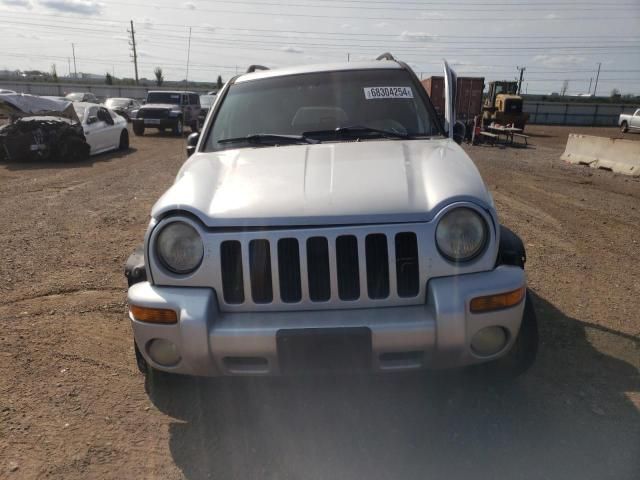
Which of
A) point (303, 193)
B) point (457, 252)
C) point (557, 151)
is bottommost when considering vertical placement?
point (557, 151)

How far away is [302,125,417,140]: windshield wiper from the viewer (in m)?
3.41

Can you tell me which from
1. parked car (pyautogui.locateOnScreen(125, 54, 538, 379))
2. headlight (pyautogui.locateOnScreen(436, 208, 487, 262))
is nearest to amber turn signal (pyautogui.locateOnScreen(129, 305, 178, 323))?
parked car (pyautogui.locateOnScreen(125, 54, 538, 379))

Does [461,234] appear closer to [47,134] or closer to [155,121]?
[47,134]

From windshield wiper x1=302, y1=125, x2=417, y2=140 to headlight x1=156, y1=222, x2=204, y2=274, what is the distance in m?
1.36

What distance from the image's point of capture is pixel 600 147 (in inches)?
521

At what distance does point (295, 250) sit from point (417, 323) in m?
0.65

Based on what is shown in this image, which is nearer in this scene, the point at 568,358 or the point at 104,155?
the point at 568,358

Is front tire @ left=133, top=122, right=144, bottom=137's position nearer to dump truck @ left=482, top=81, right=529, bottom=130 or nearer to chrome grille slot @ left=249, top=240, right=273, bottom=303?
dump truck @ left=482, top=81, right=529, bottom=130

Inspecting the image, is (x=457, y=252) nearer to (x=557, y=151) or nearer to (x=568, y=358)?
(x=568, y=358)

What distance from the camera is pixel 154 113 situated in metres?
21.7

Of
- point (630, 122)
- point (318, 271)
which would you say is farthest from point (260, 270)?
point (630, 122)

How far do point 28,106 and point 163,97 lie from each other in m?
12.4

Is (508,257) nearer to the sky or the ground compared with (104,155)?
nearer to the sky

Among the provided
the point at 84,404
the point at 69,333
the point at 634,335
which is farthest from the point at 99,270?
the point at 634,335
